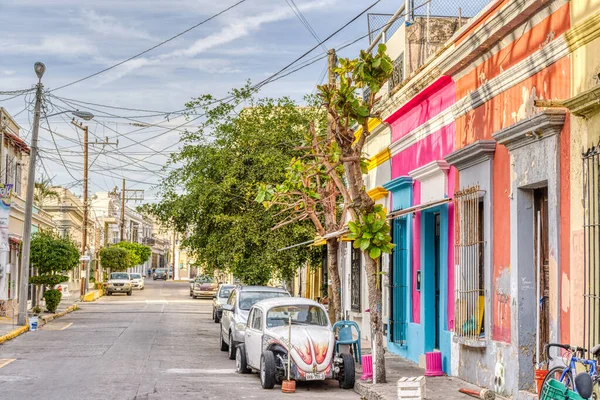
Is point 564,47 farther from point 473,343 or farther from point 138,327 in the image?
point 138,327

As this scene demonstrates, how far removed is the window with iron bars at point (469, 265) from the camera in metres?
13.2

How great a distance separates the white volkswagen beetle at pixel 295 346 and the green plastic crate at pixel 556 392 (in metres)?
6.11

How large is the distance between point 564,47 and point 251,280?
1859cm

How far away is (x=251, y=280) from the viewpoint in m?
27.6

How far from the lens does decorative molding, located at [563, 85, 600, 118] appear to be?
8.97m

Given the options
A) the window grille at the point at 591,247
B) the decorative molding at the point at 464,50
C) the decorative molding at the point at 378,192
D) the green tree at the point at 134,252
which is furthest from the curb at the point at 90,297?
the window grille at the point at 591,247

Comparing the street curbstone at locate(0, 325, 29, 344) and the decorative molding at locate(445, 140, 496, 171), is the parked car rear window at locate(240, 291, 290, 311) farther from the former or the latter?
the decorative molding at locate(445, 140, 496, 171)

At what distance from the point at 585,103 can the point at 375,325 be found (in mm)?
6001

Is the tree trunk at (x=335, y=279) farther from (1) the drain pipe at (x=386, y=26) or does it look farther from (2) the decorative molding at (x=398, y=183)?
(1) the drain pipe at (x=386, y=26)

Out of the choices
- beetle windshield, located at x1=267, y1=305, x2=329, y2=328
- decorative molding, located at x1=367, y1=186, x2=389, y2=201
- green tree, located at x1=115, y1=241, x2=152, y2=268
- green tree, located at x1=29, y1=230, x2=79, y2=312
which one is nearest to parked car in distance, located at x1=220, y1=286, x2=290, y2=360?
beetle windshield, located at x1=267, y1=305, x2=329, y2=328

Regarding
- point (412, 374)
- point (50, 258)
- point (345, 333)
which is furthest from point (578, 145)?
point (50, 258)

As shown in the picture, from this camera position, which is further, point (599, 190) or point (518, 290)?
point (518, 290)

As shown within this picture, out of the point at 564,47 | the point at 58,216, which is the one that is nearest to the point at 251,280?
the point at 564,47

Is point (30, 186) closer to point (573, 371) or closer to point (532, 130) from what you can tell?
point (532, 130)
